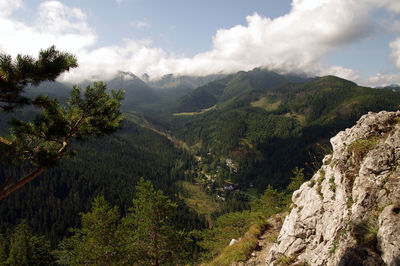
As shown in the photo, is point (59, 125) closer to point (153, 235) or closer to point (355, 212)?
point (355, 212)

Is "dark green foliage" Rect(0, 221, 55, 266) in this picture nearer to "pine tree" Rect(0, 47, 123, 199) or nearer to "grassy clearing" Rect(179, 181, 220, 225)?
"pine tree" Rect(0, 47, 123, 199)

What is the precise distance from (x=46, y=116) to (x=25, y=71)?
6.79 feet

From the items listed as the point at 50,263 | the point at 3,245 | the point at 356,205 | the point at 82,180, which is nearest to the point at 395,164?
the point at 356,205

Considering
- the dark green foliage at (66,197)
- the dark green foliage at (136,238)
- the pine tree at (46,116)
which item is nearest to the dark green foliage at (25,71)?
the pine tree at (46,116)

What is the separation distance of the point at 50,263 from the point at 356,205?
171ft

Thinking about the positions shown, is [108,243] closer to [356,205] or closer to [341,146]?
[356,205]

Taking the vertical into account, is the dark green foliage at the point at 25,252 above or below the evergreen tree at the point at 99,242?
below

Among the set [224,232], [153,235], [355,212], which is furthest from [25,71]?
[224,232]

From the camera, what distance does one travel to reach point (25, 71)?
7180 mm

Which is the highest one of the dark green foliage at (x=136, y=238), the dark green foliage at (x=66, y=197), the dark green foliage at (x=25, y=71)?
the dark green foliage at (x=25, y=71)

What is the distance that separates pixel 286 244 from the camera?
13.4 meters

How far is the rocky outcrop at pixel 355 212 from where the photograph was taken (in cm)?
831

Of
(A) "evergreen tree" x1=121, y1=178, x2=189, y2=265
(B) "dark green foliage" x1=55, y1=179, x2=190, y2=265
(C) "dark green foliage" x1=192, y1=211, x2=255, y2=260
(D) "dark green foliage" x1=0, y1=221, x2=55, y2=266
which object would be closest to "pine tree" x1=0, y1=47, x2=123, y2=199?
(A) "evergreen tree" x1=121, y1=178, x2=189, y2=265

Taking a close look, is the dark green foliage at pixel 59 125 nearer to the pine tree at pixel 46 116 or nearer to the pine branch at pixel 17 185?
the pine tree at pixel 46 116
